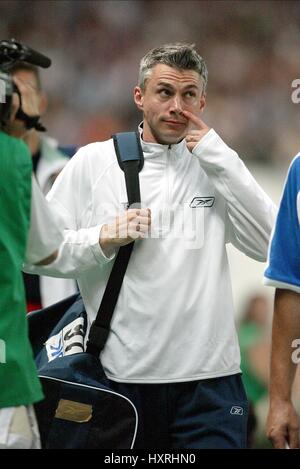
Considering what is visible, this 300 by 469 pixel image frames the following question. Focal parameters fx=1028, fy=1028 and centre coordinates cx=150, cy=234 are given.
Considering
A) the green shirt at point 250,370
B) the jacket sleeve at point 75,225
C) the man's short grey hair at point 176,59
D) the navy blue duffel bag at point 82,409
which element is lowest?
the green shirt at point 250,370

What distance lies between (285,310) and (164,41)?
431cm

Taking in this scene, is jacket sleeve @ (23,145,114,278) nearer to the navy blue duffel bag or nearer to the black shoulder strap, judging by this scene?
the black shoulder strap

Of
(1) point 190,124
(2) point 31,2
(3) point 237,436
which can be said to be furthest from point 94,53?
(3) point 237,436

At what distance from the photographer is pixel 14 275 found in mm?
2734

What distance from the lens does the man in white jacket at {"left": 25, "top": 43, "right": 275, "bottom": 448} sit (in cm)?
339

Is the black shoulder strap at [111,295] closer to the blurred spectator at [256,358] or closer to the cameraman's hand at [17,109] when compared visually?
the cameraman's hand at [17,109]

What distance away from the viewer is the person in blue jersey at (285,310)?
319 centimetres

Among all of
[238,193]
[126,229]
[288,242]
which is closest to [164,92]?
[238,193]

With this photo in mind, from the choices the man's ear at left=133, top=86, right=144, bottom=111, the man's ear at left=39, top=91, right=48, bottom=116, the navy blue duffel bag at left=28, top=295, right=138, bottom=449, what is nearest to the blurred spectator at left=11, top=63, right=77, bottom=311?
the man's ear at left=39, top=91, right=48, bottom=116

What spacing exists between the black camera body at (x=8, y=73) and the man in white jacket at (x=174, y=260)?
61cm

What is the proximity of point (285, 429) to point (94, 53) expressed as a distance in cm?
461

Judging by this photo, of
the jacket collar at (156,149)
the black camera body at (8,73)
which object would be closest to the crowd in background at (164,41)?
the jacket collar at (156,149)

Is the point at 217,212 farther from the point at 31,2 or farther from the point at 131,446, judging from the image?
the point at 31,2

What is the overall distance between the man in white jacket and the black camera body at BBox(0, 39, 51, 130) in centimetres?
61
